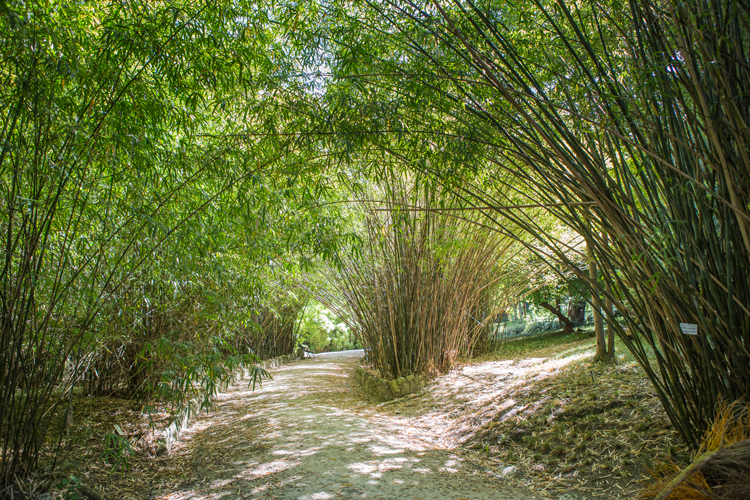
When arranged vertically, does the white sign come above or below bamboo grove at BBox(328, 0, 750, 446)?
below

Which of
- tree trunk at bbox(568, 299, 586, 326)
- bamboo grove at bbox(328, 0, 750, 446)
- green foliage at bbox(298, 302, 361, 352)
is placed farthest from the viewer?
tree trunk at bbox(568, 299, 586, 326)

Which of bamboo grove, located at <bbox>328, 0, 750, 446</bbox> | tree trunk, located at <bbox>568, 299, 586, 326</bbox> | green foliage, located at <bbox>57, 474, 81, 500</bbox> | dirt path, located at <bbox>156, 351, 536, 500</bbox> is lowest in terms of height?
dirt path, located at <bbox>156, 351, 536, 500</bbox>

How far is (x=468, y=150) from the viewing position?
221cm

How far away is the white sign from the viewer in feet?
5.18

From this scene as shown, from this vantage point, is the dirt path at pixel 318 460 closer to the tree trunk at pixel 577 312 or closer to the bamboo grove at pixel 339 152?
the bamboo grove at pixel 339 152

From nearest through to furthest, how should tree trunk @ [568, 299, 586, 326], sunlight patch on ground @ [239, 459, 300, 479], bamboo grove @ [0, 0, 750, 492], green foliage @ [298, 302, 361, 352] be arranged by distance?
1. bamboo grove @ [0, 0, 750, 492]
2. sunlight patch on ground @ [239, 459, 300, 479]
3. green foliage @ [298, 302, 361, 352]
4. tree trunk @ [568, 299, 586, 326]

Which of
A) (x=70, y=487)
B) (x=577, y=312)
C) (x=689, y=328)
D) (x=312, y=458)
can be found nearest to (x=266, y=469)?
(x=312, y=458)

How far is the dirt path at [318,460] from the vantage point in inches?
83.5

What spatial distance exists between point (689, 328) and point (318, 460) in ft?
6.48

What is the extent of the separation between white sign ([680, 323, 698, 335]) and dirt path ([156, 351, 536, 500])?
3.50 feet

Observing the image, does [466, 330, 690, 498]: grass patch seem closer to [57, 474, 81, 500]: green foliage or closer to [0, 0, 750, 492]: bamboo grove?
[0, 0, 750, 492]: bamboo grove

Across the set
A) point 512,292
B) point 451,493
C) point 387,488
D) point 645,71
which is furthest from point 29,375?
point 512,292

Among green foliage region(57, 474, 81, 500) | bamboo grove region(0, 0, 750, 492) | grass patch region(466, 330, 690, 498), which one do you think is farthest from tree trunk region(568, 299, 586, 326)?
green foliage region(57, 474, 81, 500)

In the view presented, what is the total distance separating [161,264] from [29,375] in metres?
0.84
